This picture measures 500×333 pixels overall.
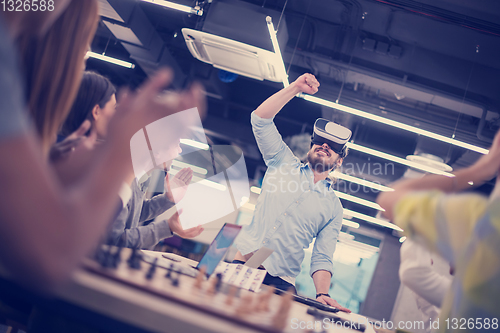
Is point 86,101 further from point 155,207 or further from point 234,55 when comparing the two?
point 234,55

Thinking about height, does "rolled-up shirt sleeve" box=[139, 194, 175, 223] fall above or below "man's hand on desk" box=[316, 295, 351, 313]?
above

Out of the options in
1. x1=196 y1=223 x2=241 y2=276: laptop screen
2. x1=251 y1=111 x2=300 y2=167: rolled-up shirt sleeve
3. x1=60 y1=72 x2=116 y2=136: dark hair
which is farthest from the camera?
x1=251 y1=111 x2=300 y2=167: rolled-up shirt sleeve

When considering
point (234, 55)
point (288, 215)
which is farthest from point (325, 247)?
point (234, 55)

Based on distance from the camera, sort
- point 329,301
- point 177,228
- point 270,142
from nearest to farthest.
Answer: point 177,228
point 329,301
point 270,142

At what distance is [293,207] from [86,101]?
55.4 inches

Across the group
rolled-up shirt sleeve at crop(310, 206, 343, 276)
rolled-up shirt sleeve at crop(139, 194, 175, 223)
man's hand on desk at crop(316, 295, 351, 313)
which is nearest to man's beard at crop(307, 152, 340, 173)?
rolled-up shirt sleeve at crop(310, 206, 343, 276)

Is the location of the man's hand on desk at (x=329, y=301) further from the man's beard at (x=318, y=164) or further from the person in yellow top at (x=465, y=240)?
the person in yellow top at (x=465, y=240)

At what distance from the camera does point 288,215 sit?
7.08 feet

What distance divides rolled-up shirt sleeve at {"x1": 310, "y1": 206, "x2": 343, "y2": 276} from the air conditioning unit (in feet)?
6.58

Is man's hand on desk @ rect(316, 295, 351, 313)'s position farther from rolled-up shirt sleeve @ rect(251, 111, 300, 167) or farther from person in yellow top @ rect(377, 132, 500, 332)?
person in yellow top @ rect(377, 132, 500, 332)

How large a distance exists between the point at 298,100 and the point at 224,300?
22.9ft

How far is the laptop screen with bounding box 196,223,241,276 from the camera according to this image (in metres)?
1.37

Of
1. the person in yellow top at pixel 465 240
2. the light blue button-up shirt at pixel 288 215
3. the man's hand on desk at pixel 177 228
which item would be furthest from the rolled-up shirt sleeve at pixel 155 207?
the person in yellow top at pixel 465 240

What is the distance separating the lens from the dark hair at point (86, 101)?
47.2 inches
